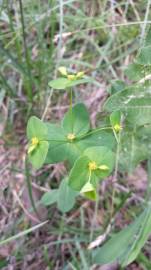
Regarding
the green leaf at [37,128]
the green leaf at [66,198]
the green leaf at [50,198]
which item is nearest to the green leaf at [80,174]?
the green leaf at [37,128]

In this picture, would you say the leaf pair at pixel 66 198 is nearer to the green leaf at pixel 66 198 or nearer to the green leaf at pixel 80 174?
the green leaf at pixel 66 198

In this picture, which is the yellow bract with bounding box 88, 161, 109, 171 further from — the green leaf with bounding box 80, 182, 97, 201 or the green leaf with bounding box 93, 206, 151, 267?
the green leaf with bounding box 93, 206, 151, 267

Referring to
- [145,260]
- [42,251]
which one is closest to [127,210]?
[145,260]

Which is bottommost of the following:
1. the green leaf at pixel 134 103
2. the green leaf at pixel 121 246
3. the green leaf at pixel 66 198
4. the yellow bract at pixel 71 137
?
the green leaf at pixel 121 246

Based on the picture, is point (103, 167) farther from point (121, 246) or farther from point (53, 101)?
point (53, 101)

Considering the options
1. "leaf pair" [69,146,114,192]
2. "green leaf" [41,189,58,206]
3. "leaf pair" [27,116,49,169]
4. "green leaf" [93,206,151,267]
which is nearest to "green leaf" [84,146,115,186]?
"leaf pair" [69,146,114,192]
